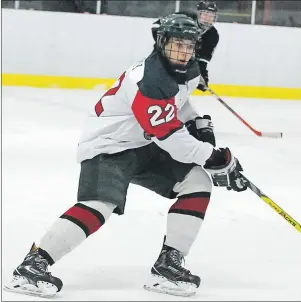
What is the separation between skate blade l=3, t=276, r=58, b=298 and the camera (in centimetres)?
211

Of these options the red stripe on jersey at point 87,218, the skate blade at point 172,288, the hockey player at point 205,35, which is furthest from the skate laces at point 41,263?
the hockey player at point 205,35

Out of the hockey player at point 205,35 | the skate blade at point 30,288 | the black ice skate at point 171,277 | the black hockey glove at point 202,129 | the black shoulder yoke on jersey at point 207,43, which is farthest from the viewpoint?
the black shoulder yoke on jersey at point 207,43

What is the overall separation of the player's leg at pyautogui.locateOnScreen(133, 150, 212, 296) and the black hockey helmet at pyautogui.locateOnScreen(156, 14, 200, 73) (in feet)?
0.97

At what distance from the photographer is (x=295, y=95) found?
251 inches

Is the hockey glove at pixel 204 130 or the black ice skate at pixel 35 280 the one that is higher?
the hockey glove at pixel 204 130

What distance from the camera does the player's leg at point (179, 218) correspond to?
2227mm

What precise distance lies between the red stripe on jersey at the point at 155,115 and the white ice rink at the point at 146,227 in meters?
0.43

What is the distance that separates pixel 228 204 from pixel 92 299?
1.32 metres

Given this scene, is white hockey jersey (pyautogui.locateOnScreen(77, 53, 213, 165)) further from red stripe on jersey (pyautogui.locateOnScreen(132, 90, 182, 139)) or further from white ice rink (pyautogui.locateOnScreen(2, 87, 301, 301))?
white ice rink (pyautogui.locateOnScreen(2, 87, 301, 301))

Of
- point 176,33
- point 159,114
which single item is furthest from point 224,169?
point 176,33

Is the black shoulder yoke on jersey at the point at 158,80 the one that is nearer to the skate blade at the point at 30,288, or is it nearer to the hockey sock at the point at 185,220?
the hockey sock at the point at 185,220

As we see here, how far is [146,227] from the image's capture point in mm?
2920

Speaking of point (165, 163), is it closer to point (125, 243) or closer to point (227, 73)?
point (125, 243)

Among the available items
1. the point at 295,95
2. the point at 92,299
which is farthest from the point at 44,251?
the point at 295,95
